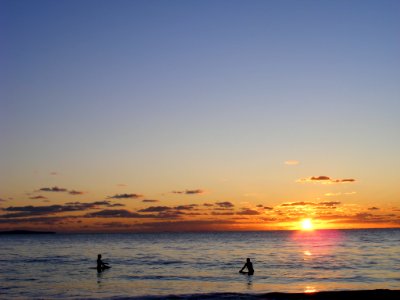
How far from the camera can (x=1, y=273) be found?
58.7 m

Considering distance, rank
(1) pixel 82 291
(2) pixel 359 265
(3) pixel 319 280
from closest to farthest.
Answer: (1) pixel 82 291
(3) pixel 319 280
(2) pixel 359 265

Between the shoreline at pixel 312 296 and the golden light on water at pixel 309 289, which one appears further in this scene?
the golden light on water at pixel 309 289

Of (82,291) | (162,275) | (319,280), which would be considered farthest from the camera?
(162,275)

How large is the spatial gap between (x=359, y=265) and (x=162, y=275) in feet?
92.8

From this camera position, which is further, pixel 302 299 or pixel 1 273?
pixel 1 273

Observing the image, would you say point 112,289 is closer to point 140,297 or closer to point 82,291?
point 82,291

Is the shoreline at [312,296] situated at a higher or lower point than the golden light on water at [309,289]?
higher

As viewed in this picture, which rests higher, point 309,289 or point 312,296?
point 312,296

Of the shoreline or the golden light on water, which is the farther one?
the golden light on water

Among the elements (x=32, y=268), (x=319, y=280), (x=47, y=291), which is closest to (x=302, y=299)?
(x=319, y=280)

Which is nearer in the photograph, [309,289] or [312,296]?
[312,296]

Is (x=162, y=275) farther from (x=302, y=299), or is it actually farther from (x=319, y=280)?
(x=302, y=299)

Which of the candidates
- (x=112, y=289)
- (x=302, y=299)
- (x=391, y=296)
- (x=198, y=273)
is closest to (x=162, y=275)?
(x=198, y=273)

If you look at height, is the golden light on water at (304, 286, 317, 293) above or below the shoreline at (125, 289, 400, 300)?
below
